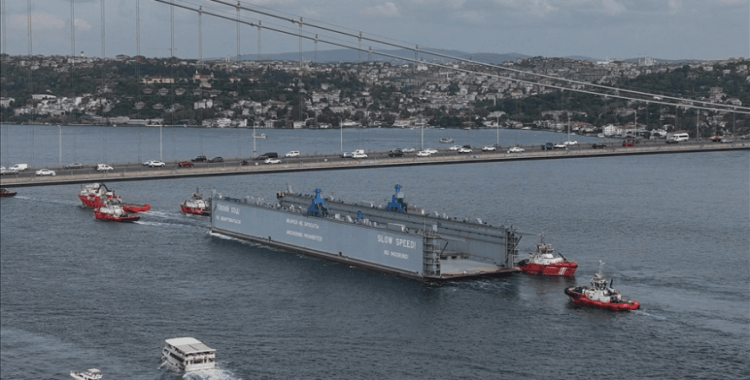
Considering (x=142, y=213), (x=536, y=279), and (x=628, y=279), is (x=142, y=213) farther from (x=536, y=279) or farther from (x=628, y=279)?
(x=628, y=279)

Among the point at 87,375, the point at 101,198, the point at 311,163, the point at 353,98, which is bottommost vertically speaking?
the point at 87,375

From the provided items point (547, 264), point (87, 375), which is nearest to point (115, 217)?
point (547, 264)

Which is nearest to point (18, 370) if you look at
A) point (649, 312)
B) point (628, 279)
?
point (649, 312)

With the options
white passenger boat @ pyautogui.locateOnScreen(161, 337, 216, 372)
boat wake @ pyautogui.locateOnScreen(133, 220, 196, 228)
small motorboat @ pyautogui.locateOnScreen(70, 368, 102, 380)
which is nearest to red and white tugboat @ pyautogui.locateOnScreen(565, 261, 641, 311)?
white passenger boat @ pyautogui.locateOnScreen(161, 337, 216, 372)

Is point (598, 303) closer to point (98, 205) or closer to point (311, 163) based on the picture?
point (311, 163)

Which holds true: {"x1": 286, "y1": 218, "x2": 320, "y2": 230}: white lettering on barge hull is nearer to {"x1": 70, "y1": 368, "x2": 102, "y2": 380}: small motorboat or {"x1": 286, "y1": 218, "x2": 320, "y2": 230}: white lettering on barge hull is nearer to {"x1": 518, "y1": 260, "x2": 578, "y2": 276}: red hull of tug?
{"x1": 518, "y1": 260, "x2": 578, "y2": 276}: red hull of tug

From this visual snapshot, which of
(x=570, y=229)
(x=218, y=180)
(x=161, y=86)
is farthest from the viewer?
(x=161, y=86)
